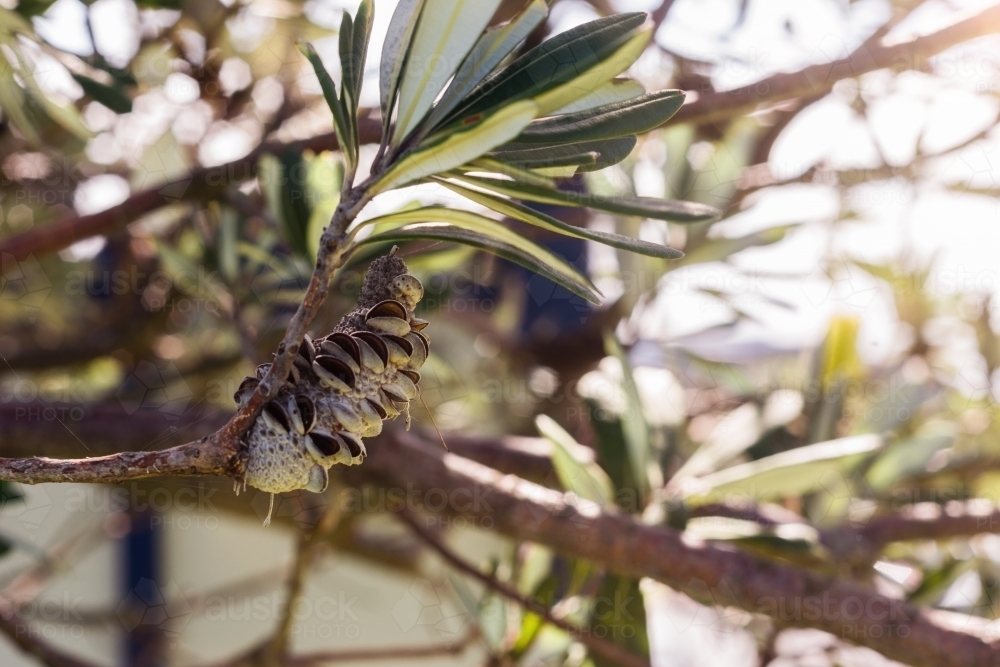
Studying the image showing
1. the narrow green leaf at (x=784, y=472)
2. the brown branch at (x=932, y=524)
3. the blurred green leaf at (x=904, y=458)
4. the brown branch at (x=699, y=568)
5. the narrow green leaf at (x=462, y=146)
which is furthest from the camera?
the blurred green leaf at (x=904, y=458)

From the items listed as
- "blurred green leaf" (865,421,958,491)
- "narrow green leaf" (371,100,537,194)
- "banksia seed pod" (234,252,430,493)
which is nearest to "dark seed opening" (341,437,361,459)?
"banksia seed pod" (234,252,430,493)

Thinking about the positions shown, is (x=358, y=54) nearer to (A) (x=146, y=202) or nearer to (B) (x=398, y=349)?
(B) (x=398, y=349)

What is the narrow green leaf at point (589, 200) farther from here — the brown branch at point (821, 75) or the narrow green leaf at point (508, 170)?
the brown branch at point (821, 75)

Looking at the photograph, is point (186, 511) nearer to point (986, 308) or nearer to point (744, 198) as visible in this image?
point (744, 198)

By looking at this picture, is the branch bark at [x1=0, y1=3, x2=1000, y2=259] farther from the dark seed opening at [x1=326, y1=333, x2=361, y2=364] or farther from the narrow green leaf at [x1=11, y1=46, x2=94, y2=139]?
the dark seed opening at [x1=326, y1=333, x2=361, y2=364]

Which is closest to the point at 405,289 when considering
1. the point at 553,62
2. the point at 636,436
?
the point at 553,62

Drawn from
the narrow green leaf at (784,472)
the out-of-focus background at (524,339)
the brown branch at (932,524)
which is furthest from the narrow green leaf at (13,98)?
the brown branch at (932,524)
